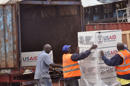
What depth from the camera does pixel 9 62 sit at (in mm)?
6410

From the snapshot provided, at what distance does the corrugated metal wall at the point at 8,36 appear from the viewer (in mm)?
6418

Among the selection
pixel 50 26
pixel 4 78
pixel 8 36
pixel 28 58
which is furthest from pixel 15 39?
pixel 50 26

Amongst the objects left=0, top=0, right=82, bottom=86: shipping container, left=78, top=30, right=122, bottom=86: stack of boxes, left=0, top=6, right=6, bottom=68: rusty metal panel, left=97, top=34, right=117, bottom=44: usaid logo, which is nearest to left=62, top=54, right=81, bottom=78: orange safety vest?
left=78, top=30, right=122, bottom=86: stack of boxes

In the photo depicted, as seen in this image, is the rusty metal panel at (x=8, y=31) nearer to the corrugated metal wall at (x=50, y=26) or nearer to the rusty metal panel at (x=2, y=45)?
the rusty metal panel at (x=2, y=45)

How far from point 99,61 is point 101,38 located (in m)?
0.51

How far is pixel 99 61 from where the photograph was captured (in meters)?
5.18

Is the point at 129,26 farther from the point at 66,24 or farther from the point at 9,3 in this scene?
the point at 9,3

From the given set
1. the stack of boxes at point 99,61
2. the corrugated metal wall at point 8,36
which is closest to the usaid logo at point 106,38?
the stack of boxes at point 99,61

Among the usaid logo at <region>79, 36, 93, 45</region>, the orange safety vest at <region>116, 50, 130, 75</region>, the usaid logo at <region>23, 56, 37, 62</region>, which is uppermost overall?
the usaid logo at <region>79, 36, 93, 45</region>

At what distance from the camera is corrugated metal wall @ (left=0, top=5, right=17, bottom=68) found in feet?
21.1

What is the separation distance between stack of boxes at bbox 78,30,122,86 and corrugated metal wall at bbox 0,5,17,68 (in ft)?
6.72

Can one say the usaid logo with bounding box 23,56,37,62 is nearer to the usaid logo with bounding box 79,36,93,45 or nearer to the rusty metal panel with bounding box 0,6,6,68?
the rusty metal panel with bounding box 0,6,6,68

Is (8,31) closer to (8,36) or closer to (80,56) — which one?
(8,36)

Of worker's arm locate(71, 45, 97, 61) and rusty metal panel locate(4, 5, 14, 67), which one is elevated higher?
rusty metal panel locate(4, 5, 14, 67)
